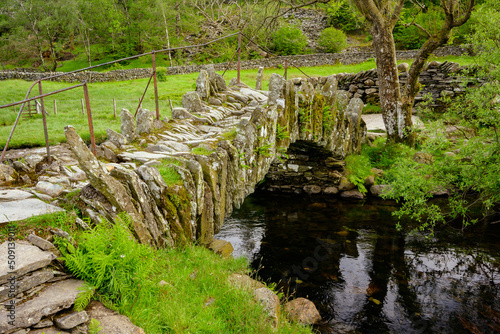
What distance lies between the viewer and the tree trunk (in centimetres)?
1455

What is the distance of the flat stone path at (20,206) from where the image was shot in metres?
4.26

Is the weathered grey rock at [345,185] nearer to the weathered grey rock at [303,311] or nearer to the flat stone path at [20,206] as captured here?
the weathered grey rock at [303,311]

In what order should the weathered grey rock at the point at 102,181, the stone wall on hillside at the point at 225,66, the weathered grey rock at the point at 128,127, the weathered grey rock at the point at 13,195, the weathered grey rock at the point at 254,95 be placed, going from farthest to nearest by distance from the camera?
the stone wall on hillside at the point at 225,66, the weathered grey rock at the point at 254,95, the weathered grey rock at the point at 128,127, the weathered grey rock at the point at 13,195, the weathered grey rock at the point at 102,181

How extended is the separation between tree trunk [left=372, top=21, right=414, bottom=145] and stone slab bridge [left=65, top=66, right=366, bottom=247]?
2.91 meters

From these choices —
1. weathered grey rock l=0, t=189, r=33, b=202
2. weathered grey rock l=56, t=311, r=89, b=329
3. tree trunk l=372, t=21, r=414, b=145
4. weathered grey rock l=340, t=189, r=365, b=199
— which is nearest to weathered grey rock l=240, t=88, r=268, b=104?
tree trunk l=372, t=21, r=414, b=145

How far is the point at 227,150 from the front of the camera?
24.8ft

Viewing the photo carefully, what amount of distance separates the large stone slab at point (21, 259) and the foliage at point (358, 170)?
1355 cm

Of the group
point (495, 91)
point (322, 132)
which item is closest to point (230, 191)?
point (322, 132)

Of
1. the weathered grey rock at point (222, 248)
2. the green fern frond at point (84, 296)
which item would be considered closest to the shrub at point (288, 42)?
the weathered grey rock at point (222, 248)

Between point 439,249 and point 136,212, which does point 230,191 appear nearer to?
point 136,212

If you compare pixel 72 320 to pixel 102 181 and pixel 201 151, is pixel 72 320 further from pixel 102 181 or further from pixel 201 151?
pixel 201 151

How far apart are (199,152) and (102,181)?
289 centimetres

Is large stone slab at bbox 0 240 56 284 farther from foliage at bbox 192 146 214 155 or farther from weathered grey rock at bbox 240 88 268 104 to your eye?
weathered grey rock at bbox 240 88 268 104

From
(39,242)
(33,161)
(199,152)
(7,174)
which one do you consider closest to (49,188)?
(7,174)
